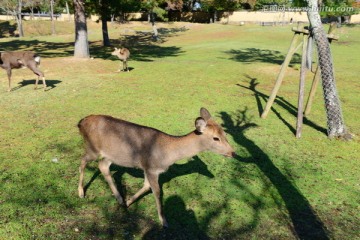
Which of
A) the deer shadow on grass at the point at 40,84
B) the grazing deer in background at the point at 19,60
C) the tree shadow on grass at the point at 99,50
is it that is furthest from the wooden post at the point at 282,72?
the tree shadow on grass at the point at 99,50

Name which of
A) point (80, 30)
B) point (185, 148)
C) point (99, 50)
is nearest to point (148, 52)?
point (99, 50)

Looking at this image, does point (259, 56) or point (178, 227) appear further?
point (259, 56)

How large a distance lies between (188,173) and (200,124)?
241 centimetres

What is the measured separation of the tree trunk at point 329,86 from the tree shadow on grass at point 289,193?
2.42 meters

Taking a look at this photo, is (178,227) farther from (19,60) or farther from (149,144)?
(19,60)

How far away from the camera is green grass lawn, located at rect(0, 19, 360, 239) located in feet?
18.6

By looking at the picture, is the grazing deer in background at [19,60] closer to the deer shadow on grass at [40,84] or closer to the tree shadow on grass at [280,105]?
the deer shadow on grass at [40,84]

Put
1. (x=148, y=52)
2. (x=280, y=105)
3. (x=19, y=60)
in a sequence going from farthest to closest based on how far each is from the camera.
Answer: (x=148, y=52), (x=19, y=60), (x=280, y=105)

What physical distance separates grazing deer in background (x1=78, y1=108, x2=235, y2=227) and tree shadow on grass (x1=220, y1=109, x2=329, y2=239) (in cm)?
179

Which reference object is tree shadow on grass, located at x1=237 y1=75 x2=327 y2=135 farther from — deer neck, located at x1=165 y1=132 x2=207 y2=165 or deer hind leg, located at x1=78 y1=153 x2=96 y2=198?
deer hind leg, located at x1=78 y1=153 x2=96 y2=198

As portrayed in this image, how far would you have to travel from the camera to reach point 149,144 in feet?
18.7

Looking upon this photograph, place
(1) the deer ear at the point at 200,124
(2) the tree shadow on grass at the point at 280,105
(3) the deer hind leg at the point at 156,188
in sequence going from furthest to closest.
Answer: (2) the tree shadow on grass at the point at 280,105 → (3) the deer hind leg at the point at 156,188 → (1) the deer ear at the point at 200,124

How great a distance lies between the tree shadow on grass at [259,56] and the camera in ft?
80.2

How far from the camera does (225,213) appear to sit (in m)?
6.02
